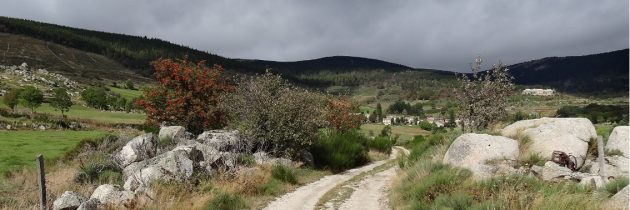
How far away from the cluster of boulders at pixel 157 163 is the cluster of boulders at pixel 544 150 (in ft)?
34.8

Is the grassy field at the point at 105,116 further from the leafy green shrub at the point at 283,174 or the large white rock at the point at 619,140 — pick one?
the large white rock at the point at 619,140

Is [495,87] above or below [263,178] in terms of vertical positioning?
above

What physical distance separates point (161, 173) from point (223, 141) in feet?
25.5

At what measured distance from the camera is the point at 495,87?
2561 centimetres

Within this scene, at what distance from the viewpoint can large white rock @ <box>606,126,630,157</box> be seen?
18234mm

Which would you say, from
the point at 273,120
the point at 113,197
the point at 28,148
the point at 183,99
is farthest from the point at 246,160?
the point at 28,148

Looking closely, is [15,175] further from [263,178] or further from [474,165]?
[474,165]

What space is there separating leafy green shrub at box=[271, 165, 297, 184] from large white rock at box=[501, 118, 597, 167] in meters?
10.4

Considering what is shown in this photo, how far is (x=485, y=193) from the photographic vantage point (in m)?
13.7

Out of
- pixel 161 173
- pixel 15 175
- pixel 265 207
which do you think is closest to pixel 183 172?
pixel 161 173

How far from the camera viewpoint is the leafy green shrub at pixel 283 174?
22.9 m

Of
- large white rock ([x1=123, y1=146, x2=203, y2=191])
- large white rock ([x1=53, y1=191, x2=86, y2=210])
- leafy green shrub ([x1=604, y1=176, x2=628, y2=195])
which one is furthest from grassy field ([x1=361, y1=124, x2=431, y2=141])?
leafy green shrub ([x1=604, y1=176, x2=628, y2=195])

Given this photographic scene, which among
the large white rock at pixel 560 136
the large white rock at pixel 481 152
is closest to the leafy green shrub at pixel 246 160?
the large white rock at pixel 481 152

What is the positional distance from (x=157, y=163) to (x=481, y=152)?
13097 mm
